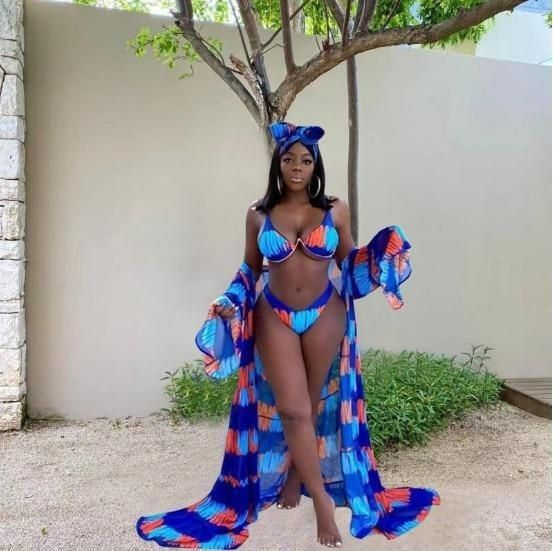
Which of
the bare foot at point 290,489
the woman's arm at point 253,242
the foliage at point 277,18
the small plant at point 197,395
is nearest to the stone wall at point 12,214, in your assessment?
the foliage at point 277,18

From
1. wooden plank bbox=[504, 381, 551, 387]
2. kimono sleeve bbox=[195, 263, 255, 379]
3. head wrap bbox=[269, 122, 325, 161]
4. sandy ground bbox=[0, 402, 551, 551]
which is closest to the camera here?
kimono sleeve bbox=[195, 263, 255, 379]

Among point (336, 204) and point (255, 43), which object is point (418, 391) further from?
point (255, 43)

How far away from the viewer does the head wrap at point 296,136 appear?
2.06 m

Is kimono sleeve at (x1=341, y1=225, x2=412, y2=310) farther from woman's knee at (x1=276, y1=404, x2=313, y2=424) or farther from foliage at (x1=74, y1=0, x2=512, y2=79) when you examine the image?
foliage at (x1=74, y1=0, x2=512, y2=79)

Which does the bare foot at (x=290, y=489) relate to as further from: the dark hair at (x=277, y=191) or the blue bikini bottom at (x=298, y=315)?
the dark hair at (x=277, y=191)

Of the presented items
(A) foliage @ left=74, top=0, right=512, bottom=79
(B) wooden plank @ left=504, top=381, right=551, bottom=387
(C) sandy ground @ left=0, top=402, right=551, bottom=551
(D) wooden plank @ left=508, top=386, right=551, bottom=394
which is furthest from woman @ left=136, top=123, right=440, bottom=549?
(B) wooden plank @ left=504, top=381, right=551, bottom=387

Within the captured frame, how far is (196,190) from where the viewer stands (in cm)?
416

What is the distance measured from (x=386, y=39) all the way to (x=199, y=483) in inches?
99.7

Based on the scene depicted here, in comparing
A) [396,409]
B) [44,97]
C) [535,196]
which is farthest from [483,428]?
[44,97]

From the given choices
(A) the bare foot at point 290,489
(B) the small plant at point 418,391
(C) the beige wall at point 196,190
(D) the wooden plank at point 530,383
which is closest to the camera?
(A) the bare foot at point 290,489

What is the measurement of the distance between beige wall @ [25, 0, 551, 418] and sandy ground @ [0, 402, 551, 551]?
0.48m

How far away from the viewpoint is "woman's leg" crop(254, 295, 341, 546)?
2094 mm

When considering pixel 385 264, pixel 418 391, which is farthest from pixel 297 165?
pixel 418 391

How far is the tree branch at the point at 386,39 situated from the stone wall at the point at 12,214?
1.66 m
